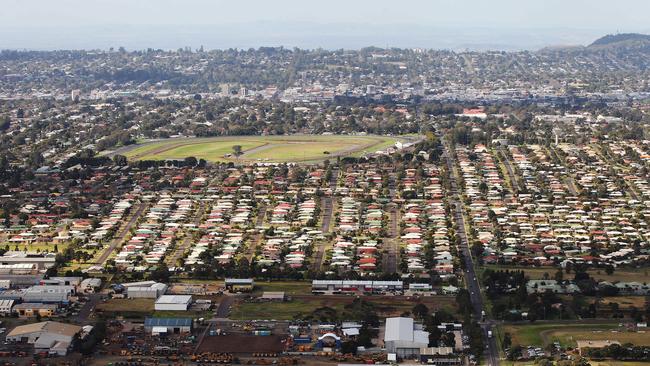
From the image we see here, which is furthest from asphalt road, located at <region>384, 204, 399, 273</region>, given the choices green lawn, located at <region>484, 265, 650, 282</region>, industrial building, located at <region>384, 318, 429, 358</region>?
industrial building, located at <region>384, 318, 429, 358</region>

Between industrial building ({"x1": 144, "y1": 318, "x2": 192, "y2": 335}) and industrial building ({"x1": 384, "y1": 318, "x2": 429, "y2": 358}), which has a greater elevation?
industrial building ({"x1": 384, "y1": 318, "x2": 429, "y2": 358})

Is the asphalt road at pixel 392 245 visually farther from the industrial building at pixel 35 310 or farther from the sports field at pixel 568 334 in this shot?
the industrial building at pixel 35 310

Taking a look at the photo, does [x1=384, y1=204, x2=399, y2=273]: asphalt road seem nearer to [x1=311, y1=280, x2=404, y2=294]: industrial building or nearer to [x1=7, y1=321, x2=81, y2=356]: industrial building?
[x1=311, y1=280, x2=404, y2=294]: industrial building

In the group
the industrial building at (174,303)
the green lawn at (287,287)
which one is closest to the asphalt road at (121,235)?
the industrial building at (174,303)

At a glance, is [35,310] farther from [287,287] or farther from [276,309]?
[287,287]

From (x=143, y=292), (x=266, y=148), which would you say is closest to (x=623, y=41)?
(x=266, y=148)

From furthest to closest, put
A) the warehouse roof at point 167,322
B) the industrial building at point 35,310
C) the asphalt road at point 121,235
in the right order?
1. the asphalt road at point 121,235
2. the industrial building at point 35,310
3. the warehouse roof at point 167,322
